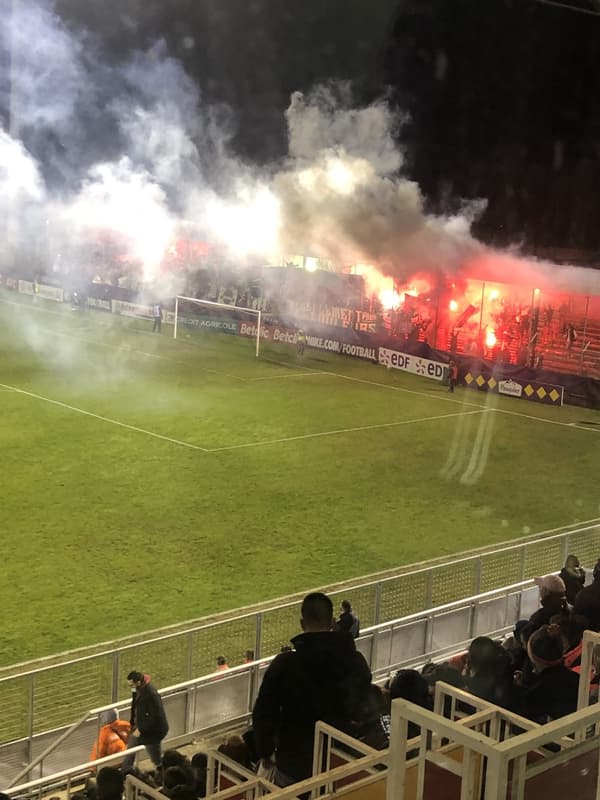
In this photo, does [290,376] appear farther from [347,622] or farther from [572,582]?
[347,622]

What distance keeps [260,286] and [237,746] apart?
31.3m

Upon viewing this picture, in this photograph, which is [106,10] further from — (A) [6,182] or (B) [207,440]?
(B) [207,440]

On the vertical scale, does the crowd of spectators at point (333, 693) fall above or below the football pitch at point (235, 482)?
above

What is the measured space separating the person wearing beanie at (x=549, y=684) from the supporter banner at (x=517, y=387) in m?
19.6

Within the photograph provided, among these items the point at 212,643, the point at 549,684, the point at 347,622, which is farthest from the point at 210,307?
the point at 549,684

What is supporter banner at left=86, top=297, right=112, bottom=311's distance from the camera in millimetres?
38047

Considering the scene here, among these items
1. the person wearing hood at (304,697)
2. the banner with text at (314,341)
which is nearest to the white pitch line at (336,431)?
the banner with text at (314,341)

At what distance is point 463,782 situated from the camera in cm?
211

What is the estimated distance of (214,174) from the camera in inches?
1385

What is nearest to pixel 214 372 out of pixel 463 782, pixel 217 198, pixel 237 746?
pixel 217 198

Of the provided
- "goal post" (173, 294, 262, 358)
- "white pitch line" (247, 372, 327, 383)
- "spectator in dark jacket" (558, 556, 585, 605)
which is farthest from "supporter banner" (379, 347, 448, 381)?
"spectator in dark jacket" (558, 556, 585, 605)

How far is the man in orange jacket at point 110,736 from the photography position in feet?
19.7

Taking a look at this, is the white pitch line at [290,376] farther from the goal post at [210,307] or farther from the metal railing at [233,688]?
the metal railing at [233,688]

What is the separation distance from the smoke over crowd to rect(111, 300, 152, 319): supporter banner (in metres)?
3.14
